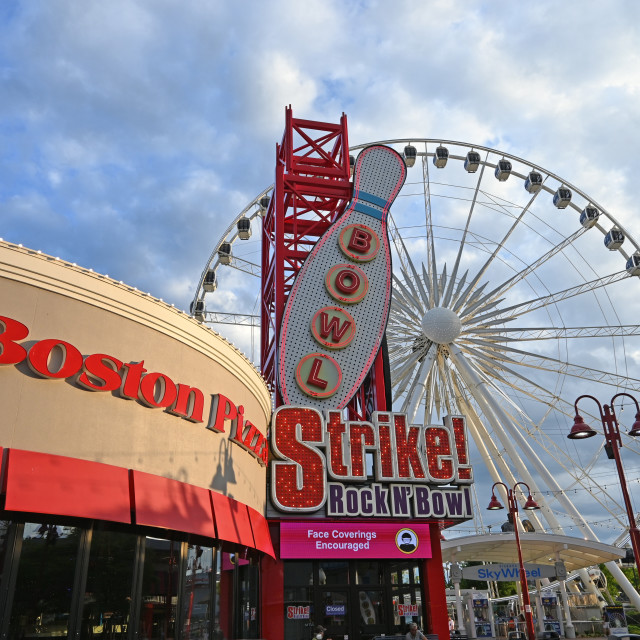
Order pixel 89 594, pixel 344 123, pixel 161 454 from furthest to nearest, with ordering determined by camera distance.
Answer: pixel 344 123, pixel 161 454, pixel 89 594

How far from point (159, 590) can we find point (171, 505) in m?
A: 1.43

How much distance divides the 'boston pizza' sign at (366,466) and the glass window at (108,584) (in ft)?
22.0

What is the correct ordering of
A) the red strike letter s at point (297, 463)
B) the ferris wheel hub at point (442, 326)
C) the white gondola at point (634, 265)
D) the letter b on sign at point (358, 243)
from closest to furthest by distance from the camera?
1. the red strike letter s at point (297, 463)
2. the letter b on sign at point (358, 243)
3. the ferris wheel hub at point (442, 326)
4. the white gondola at point (634, 265)

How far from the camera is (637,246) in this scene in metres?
29.3

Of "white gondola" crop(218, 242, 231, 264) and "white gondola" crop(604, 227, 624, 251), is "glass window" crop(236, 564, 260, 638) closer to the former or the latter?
"white gondola" crop(218, 242, 231, 264)

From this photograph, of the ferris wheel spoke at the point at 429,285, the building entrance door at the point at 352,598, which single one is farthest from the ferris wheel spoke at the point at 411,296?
the building entrance door at the point at 352,598

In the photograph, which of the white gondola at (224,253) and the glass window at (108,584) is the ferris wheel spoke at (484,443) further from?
the glass window at (108,584)

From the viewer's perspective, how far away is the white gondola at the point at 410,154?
3247 cm

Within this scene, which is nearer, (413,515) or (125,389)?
(125,389)

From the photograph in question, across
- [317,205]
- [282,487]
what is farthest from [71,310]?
[317,205]

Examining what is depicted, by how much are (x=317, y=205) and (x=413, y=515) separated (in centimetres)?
1323

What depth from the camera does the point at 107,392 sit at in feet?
35.8

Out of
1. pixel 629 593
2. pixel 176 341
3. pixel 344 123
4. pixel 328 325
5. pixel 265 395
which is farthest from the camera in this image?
pixel 344 123

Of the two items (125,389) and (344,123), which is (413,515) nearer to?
(125,389)
